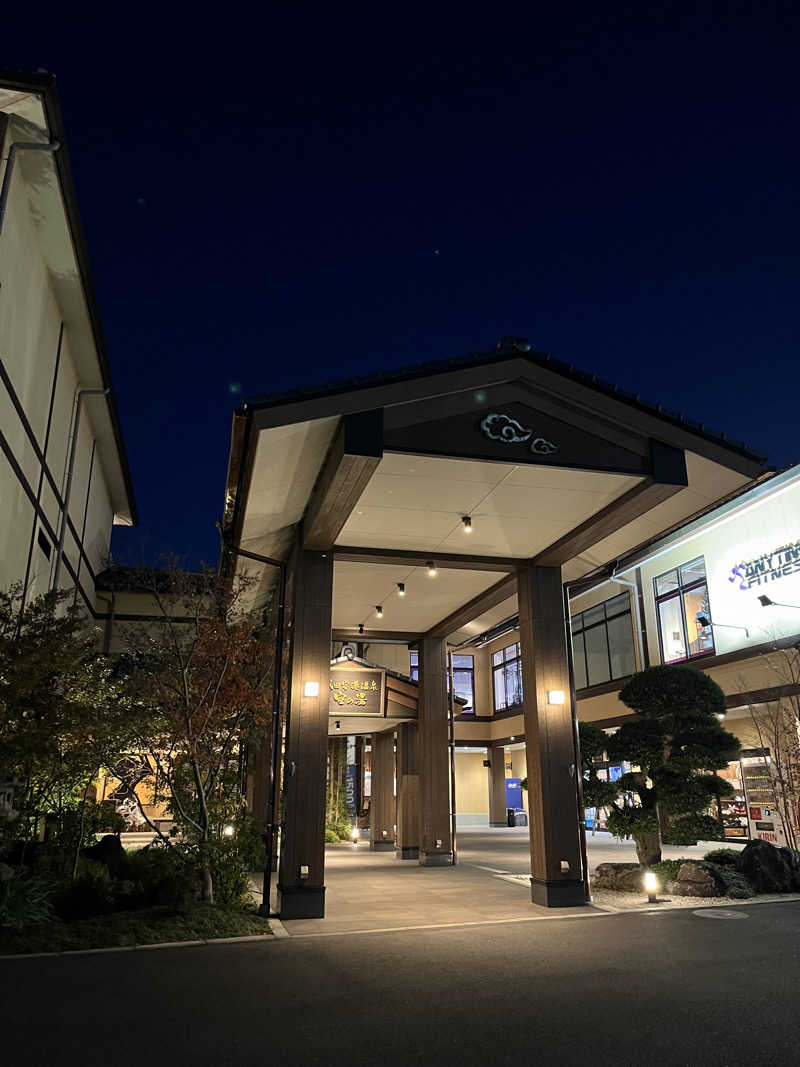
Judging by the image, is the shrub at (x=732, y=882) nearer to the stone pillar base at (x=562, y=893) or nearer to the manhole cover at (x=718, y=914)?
the manhole cover at (x=718, y=914)

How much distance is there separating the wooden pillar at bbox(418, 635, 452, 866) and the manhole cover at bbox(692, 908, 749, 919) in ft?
20.6

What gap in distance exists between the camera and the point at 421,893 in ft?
34.3

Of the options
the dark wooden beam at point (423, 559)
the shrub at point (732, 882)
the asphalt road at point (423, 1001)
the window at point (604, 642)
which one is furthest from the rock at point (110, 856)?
the window at point (604, 642)

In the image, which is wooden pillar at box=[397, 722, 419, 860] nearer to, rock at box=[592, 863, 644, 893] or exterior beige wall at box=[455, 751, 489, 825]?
rock at box=[592, 863, 644, 893]

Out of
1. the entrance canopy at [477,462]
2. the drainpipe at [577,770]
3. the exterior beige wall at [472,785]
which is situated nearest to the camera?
the entrance canopy at [477,462]

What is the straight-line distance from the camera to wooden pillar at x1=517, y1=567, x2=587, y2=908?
30.0 ft

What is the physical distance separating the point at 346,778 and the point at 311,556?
46.0 ft

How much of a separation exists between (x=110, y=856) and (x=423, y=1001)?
6.45 m

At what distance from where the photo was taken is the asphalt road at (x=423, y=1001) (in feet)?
13.4

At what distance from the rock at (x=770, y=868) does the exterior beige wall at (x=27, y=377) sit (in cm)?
1048

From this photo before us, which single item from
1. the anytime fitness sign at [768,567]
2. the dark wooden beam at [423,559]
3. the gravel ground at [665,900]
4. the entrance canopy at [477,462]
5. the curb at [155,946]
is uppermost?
the anytime fitness sign at [768,567]

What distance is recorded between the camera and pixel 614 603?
2505 centimetres

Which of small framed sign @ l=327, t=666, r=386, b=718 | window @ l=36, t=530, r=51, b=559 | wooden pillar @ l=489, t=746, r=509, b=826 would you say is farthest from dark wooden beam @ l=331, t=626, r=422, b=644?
wooden pillar @ l=489, t=746, r=509, b=826

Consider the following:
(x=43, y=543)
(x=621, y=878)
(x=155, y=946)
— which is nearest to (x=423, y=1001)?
(x=155, y=946)
